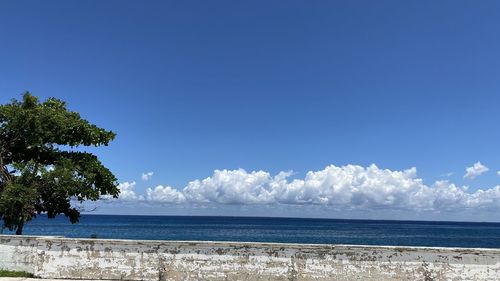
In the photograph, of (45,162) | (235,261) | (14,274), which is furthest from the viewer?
(45,162)

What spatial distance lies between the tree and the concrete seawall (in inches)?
137

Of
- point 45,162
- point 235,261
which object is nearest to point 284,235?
point 45,162

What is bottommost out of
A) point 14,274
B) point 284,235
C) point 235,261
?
point 284,235

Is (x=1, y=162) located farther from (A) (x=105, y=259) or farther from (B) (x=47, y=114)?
(A) (x=105, y=259)

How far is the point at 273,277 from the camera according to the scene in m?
12.1

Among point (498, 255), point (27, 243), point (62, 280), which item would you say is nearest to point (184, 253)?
point (62, 280)

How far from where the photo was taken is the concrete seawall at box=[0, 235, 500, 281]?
461 inches

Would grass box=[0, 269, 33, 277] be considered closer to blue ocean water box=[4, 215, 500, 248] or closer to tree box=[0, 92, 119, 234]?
tree box=[0, 92, 119, 234]

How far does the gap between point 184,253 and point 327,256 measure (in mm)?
3737

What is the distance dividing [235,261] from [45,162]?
32.4 feet

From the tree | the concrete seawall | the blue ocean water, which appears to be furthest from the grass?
the blue ocean water

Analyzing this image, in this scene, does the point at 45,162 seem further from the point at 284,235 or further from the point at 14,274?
the point at 284,235

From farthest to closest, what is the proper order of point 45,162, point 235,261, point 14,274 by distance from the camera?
point 45,162, point 14,274, point 235,261

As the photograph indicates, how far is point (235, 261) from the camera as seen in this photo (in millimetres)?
12273
